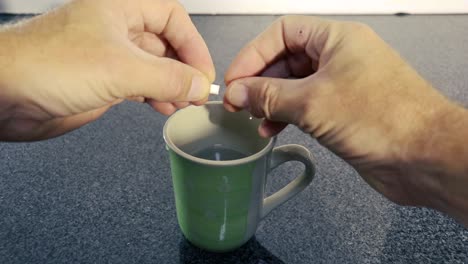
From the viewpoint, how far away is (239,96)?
17.6 inches

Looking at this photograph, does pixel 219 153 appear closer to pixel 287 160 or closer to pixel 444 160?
pixel 287 160

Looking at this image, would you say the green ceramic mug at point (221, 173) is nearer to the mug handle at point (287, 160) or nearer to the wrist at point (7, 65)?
the mug handle at point (287, 160)

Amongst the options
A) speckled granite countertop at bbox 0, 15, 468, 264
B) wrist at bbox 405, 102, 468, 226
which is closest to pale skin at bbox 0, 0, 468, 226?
Answer: wrist at bbox 405, 102, 468, 226

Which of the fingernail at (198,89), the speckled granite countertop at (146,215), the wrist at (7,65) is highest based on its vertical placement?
the wrist at (7,65)

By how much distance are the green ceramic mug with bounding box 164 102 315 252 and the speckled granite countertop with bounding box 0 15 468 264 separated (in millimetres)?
44

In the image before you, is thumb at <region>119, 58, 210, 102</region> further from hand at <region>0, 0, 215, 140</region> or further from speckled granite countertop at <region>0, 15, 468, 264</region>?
speckled granite countertop at <region>0, 15, 468, 264</region>

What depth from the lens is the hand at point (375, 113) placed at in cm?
36

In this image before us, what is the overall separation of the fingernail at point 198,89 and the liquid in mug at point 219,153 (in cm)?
7

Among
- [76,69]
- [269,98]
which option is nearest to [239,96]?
[269,98]

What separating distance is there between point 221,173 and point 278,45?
0.66 feet

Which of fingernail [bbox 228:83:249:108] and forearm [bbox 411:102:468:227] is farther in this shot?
fingernail [bbox 228:83:249:108]

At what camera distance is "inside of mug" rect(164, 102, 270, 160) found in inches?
18.8

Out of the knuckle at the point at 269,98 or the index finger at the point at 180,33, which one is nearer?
the knuckle at the point at 269,98

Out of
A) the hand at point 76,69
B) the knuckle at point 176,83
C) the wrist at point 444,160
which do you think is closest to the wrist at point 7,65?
the hand at point 76,69
